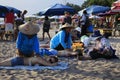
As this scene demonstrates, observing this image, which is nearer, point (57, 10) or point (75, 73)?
point (75, 73)

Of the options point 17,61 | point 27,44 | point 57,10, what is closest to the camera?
point 17,61

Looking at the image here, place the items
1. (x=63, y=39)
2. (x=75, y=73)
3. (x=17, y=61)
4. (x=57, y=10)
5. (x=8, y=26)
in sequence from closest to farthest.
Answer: (x=75, y=73), (x=17, y=61), (x=63, y=39), (x=8, y=26), (x=57, y=10)

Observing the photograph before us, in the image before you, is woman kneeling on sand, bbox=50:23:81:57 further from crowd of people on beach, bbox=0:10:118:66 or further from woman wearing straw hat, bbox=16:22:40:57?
woman wearing straw hat, bbox=16:22:40:57

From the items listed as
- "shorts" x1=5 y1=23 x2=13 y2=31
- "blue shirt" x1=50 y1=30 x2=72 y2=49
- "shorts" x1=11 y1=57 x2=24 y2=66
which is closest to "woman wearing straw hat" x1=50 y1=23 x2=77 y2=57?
"blue shirt" x1=50 y1=30 x2=72 y2=49

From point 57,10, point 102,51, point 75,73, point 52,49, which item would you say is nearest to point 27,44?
point 75,73

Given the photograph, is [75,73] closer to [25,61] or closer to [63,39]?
[25,61]

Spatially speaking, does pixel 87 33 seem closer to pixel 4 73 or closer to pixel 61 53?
pixel 61 53

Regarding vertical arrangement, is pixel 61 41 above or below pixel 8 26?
below

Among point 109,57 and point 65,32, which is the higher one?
point 65,32

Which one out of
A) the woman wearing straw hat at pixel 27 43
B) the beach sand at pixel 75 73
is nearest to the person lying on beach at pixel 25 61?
the woman wearing straw hat at pixel 27 43

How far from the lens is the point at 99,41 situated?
1093cm

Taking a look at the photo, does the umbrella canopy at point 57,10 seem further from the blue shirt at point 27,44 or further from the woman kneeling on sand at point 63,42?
the blue shirt at point 27,44

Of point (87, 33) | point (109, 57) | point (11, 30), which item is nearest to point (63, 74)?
point (109, 57)

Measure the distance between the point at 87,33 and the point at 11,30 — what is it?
13.7 feet
